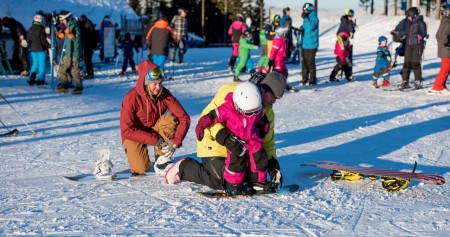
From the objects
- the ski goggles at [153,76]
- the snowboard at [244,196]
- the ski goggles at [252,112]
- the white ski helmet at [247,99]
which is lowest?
the snowboard at [244,196]

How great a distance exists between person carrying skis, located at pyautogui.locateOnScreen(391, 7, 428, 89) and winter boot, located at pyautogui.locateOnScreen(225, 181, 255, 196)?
9749 mm

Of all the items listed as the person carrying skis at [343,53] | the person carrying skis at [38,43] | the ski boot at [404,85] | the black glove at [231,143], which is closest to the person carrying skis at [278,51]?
the person carrying skis at [343,53]

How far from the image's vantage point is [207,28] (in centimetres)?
5916

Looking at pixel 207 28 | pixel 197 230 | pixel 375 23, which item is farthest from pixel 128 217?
pixel 207 28

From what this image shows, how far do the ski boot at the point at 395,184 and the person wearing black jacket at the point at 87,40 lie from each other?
12388 millimetres

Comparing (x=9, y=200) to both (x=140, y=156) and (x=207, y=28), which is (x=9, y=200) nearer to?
(x=140, y=156)

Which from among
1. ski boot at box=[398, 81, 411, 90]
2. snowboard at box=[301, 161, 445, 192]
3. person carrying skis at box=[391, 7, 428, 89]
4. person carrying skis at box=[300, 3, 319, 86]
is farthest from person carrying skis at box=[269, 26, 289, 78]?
snowboard at box=[301, 161, 445, 192]

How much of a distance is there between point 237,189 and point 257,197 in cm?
18

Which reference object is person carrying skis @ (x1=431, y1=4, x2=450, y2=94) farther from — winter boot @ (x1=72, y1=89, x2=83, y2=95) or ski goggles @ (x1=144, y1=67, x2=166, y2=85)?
ski goggles @ (x1=144, y1=67, x2=166, y2=85)

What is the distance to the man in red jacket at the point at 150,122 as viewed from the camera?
6371mm

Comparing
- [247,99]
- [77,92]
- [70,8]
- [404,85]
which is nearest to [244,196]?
[247,99]

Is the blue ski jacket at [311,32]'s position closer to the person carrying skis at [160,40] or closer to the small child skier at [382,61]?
the small child skier at [382,61]

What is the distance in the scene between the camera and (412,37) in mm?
14383

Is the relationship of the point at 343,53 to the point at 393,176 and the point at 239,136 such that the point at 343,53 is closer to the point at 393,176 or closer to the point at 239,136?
the point at 393,176
